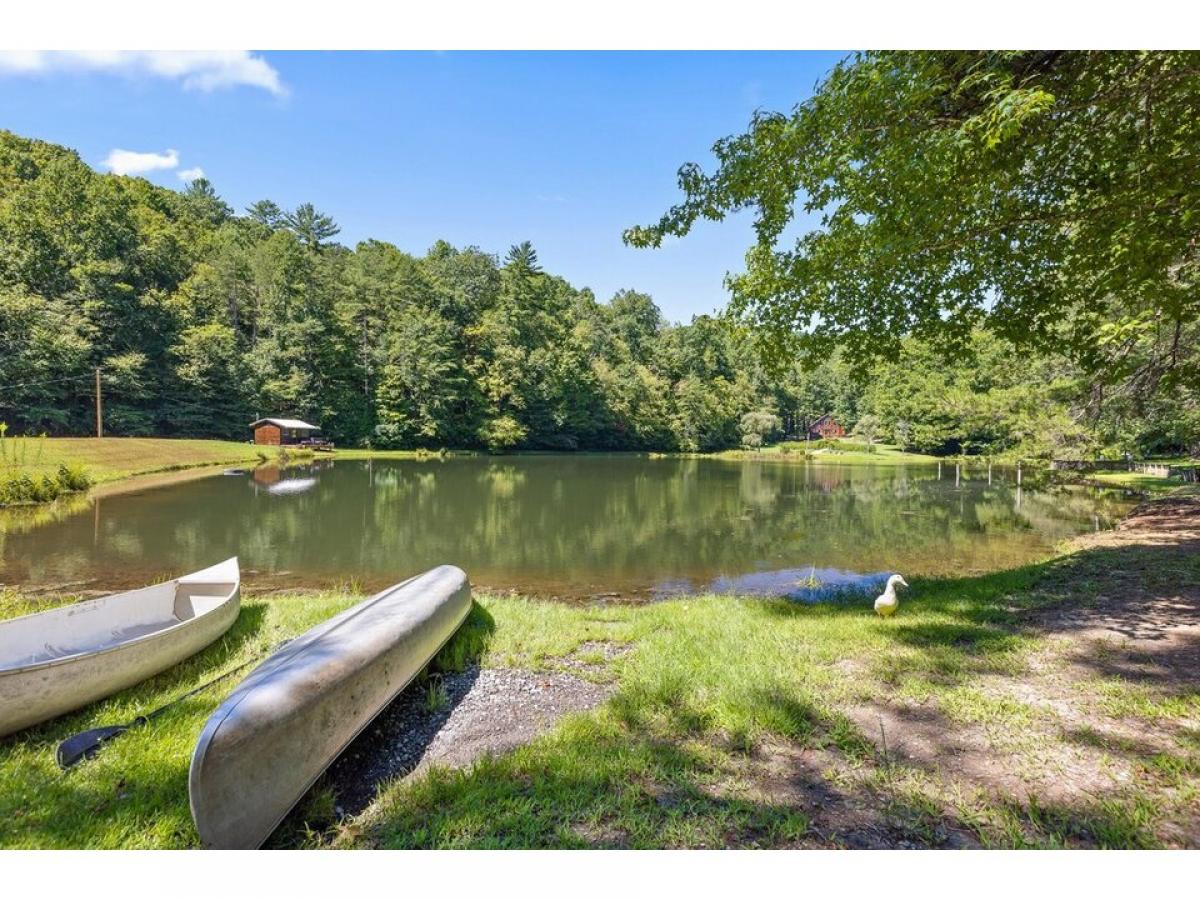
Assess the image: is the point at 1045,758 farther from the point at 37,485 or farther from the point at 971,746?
the point at 37,485

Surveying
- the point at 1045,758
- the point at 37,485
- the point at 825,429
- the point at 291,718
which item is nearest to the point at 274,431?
the point at 37,485

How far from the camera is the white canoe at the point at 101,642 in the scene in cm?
420

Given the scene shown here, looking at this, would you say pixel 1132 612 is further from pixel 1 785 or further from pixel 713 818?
pixel 1 785

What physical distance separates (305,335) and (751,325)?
57.5m

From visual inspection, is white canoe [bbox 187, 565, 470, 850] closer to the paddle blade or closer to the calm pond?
the paddle blade

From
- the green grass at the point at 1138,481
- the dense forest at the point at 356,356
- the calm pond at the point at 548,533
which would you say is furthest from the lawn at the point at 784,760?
the green grass at the point at 1138,481

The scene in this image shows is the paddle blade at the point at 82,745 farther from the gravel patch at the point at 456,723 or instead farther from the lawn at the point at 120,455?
Answer: the lawn at the point at 120,455

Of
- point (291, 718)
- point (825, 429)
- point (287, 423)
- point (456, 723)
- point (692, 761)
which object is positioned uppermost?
point (825, 429)

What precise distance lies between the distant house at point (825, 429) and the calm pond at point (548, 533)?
61725 mm

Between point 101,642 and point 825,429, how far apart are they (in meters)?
95.7

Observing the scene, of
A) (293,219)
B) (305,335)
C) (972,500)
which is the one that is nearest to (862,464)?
(972,500)

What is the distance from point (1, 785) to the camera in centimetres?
352

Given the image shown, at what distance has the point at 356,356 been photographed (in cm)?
6012

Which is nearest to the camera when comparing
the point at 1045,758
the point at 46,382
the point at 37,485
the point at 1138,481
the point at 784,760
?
the point at 1045,758
